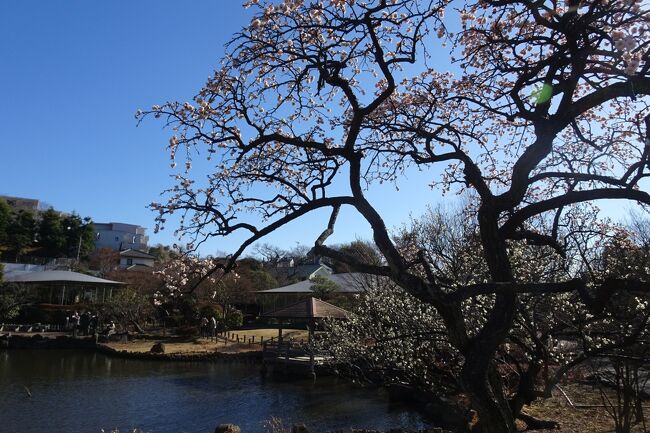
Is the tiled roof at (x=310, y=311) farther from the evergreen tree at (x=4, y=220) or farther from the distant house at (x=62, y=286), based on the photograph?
the evergreen tree at (x=4, y=220)

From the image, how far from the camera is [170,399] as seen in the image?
53.3 feet

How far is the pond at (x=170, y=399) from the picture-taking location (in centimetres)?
1337

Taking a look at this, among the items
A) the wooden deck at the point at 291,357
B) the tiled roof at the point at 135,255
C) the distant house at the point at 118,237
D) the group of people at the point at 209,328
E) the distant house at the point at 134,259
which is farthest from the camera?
the distant house at the point at 118,237

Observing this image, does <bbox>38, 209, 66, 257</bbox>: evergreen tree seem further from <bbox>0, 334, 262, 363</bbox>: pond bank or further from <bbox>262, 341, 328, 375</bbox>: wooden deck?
<bbox>262, 341, 328, 375</bbox>: wooden deck

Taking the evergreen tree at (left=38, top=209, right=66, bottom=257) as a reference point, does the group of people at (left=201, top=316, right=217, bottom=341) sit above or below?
below

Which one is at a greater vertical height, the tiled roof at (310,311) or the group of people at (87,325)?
the tiled roof at (310,311)

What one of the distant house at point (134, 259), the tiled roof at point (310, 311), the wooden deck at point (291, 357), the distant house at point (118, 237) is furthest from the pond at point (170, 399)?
the distant house at point (118, 237)

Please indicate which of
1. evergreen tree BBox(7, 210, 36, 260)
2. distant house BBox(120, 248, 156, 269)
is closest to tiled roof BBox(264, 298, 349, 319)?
evergreen tree BBox(7, 210, 36, 260)

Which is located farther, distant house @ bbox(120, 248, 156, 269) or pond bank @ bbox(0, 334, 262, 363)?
distant house @ bbox(120, 248, 156, 269)

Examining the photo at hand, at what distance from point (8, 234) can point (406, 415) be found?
42.0 m

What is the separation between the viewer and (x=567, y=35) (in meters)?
5.00

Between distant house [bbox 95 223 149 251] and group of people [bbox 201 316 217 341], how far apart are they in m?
44.6

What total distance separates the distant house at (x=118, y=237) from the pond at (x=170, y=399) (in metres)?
51.2

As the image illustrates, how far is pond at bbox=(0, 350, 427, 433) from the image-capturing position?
13367 mm
